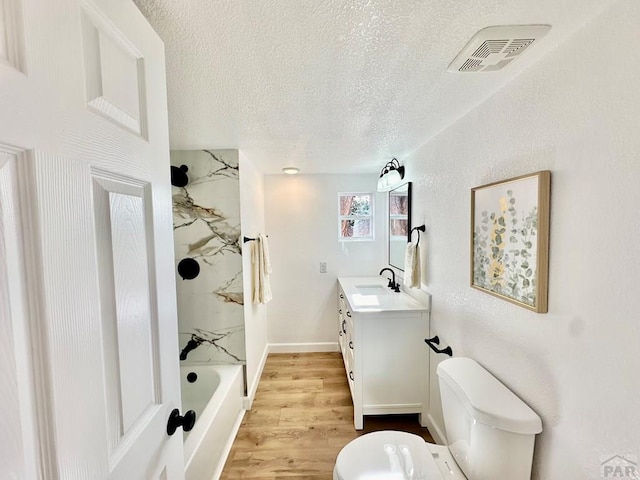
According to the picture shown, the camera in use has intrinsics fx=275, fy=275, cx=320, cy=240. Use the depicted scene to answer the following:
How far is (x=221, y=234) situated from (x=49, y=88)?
1834 millimetres

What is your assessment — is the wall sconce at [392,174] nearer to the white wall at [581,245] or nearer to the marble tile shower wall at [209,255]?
the white wall at [581,245]

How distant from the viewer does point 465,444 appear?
118 centimetres

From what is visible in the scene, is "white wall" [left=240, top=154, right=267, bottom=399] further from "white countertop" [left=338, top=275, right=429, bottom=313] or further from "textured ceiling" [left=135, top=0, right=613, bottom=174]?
"white countertop" [left=338, top=275, right=429, bottom=313]

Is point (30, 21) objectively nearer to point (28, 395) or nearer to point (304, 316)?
point (28, 395)

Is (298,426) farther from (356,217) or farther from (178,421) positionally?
(356,217)

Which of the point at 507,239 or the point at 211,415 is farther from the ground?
the point at 507,239

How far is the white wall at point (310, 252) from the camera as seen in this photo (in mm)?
3281

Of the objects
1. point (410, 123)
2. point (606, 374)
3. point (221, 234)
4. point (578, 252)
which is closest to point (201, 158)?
point (221, 234)

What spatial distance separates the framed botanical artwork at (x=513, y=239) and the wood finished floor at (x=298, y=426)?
4.79 ft

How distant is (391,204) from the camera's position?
295 centimetres

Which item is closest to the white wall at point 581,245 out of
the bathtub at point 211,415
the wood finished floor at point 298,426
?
the wood finished floor at point 298,426

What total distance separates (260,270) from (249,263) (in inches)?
5.0

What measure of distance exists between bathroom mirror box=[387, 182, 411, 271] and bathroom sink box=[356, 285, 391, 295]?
267 mm

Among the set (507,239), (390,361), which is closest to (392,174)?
(507,239)
